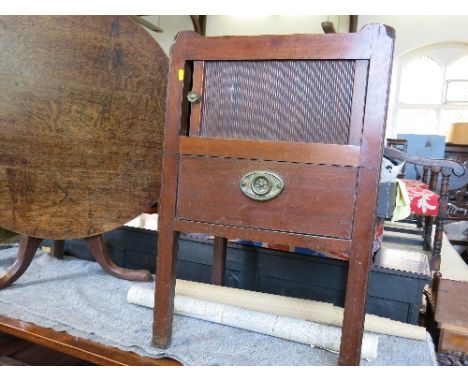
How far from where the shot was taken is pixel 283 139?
87 centimetres

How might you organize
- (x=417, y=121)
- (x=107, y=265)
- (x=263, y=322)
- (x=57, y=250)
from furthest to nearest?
(x=417, y=121)
(x=57, y=250)
(x=107, y=265)
(x=263, y=322)

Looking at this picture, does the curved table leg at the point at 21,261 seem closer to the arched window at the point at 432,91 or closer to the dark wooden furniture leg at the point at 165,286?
the dark wooden furniture leg at the point at 165,286

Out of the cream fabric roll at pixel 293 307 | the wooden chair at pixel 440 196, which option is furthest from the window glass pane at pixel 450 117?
the cream fabric roll at pixel 293 307

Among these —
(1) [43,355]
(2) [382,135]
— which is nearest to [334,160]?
(2) [382,135]

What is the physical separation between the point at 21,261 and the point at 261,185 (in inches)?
38.5

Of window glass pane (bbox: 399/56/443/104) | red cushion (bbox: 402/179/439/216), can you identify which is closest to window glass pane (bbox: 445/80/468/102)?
window glass pane (bbox: 399/56/443/104)

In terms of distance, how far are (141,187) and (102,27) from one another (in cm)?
50

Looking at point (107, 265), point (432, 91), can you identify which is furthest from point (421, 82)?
point (107, 265)

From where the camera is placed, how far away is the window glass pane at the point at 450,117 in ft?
18.5

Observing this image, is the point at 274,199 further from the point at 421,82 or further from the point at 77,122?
the point at 421,82

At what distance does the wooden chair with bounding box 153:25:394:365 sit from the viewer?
0.80 m

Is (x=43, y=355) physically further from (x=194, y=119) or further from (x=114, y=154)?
(x=194, y=119)

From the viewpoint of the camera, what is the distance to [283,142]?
0.85 metres

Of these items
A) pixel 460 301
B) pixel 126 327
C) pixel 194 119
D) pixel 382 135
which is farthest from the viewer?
pixel 460 301
